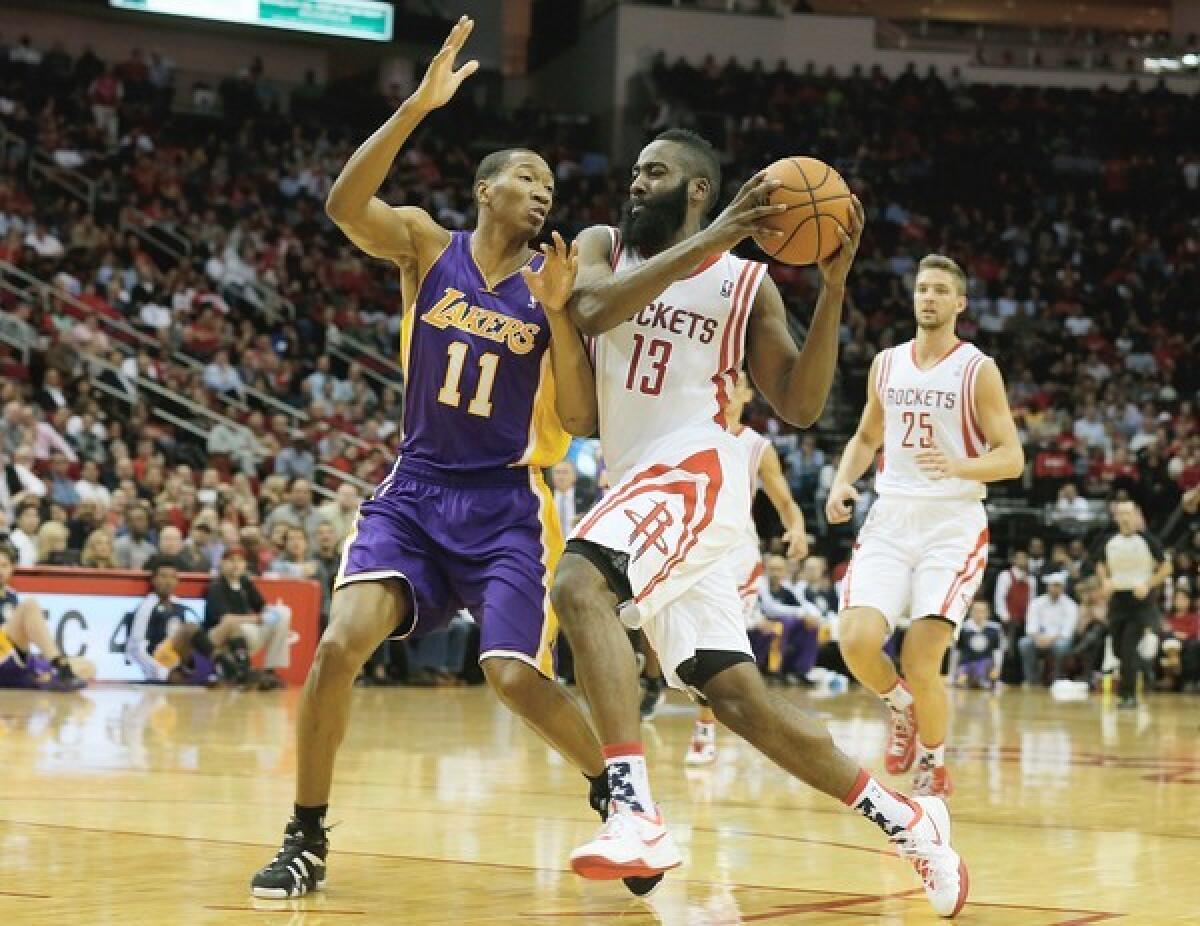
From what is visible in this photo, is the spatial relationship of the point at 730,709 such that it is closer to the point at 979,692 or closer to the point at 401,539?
the point at 401,539

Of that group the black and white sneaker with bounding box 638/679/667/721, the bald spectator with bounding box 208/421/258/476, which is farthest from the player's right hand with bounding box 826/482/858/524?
the bald spectator with bounding box 208/421/258/476

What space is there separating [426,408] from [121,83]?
75.3 feet

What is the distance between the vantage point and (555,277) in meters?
5.04

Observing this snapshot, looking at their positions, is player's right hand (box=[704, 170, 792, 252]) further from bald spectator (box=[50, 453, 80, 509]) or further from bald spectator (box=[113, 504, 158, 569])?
bald spectator (box=[50, 453, 80, 509])

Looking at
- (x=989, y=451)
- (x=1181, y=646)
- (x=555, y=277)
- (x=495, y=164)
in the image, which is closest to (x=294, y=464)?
(x=1181, y=646)

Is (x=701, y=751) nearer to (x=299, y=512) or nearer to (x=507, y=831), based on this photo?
(x=507, y=831)

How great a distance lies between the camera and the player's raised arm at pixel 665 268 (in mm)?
4773

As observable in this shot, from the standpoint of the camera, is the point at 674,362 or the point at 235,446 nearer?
the point at 674,362

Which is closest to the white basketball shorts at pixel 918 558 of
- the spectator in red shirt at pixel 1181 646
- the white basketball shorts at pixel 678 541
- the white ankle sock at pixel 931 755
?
the white ankle sock at pixel 931 755

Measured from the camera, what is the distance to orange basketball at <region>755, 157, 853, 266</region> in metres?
4.93

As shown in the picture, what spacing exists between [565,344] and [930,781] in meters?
3.55

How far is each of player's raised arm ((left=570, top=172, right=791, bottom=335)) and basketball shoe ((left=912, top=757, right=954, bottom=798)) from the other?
11.7 ft

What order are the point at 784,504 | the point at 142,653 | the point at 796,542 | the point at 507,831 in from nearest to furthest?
1. the point at 507,831
2. the point at 796,542
3. the point at 784,504
4. the point at 142,653

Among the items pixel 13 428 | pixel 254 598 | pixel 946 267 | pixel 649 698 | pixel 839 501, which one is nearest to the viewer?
pixel 946 267
